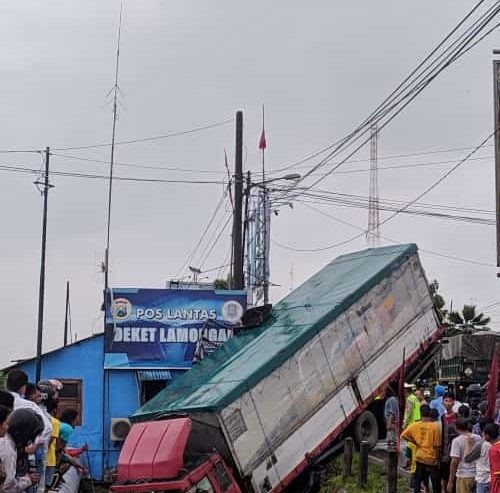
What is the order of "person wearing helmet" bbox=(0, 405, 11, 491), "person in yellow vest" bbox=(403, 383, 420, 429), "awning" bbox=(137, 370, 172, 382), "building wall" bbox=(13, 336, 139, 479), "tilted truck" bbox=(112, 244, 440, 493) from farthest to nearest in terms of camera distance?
"awning" bbox=(137, 370, 172, 382) < "building wall" bbox=(13, 336, 139, 479) < "person in yellow vest" bbox=(403, 383, 420, 429) < "tilted truck" bbox=(112, 244, 440, 493) < "person wearing helmet" bbox=(0, 405, 11, 491)

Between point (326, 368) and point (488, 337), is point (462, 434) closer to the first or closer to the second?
point (326, 368)

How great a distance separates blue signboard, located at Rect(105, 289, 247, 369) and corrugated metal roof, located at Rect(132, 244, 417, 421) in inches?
316

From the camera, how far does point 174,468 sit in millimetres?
11859

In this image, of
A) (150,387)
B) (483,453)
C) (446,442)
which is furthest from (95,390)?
(483,453)

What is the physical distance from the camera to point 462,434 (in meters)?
11.6

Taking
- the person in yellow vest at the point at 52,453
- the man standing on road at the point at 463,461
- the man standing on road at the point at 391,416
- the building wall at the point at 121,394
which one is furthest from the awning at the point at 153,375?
the man standing on road at the point at 463,461

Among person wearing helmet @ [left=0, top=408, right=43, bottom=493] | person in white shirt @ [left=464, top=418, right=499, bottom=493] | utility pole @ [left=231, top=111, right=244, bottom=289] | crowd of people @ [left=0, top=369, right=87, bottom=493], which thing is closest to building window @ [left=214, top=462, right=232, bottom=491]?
crowd of people @ [left=0, top=369, right=87, bottom=493]

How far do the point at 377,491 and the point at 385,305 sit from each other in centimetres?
273

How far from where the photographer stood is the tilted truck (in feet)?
40.6

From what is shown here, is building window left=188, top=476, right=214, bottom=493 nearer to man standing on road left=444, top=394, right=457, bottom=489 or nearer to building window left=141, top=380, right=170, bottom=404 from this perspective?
man standing on road left=444, top=394, right=457, bottom=489

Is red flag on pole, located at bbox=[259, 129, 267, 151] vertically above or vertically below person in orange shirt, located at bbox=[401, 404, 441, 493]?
above

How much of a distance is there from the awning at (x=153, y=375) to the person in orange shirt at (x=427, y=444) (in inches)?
449

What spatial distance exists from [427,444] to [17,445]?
710cm

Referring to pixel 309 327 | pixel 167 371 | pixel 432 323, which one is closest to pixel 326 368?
pixel 309 327
